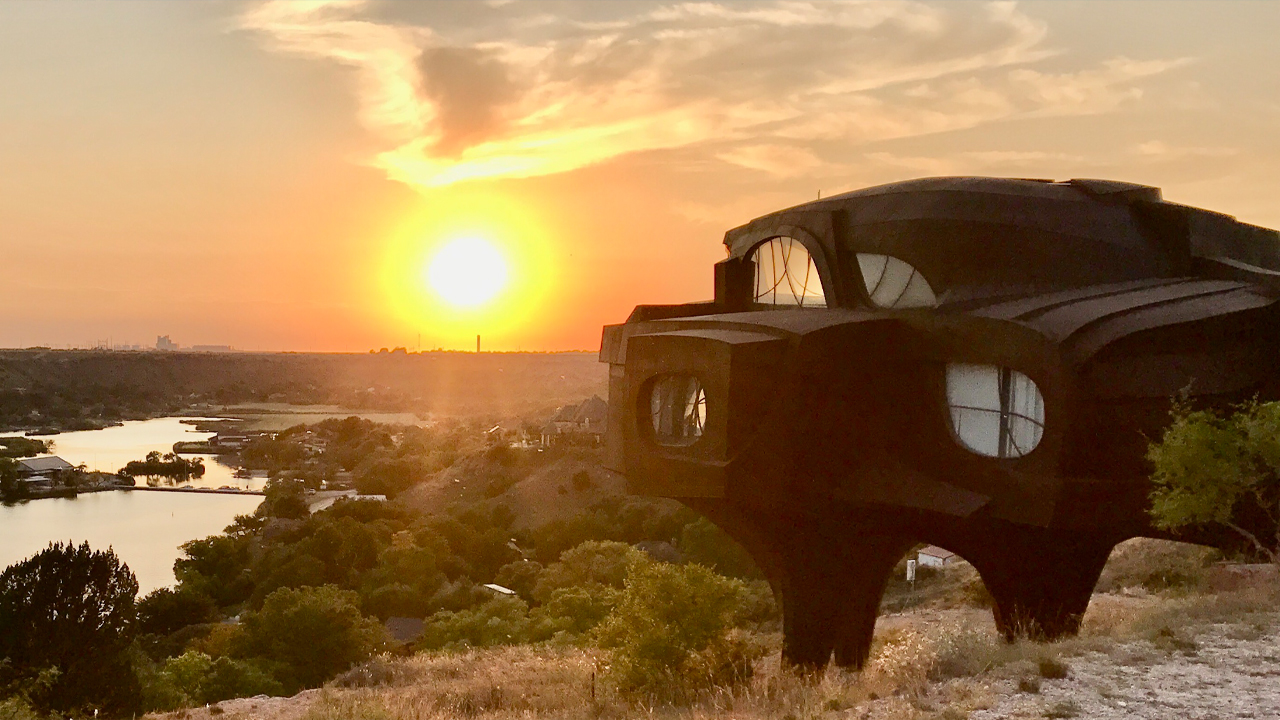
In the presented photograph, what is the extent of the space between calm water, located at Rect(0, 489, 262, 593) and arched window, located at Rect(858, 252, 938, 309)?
233 ft

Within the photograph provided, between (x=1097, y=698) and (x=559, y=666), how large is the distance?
65.3ft

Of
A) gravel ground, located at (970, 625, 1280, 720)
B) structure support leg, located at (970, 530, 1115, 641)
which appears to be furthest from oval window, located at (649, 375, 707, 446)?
gravel ground, located at (970, 625, 1280, 720)

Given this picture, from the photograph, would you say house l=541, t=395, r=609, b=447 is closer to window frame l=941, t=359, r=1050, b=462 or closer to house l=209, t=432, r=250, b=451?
house l=209, t=432, r=250, b=451

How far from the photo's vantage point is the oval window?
941 inches

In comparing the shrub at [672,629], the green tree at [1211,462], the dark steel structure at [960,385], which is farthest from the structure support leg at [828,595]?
the green tree at [1211,462]

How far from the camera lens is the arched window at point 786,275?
86.8 feet

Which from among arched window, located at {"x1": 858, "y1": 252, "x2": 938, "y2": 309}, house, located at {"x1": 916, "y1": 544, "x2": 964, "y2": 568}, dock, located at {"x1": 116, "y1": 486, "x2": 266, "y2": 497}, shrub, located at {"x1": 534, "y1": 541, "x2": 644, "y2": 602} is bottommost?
dock, located at {"x1": 116, "y1": 486, "x2": 266, "y2": 497}

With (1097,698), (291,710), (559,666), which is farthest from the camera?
(559,666)

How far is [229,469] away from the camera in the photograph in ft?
539

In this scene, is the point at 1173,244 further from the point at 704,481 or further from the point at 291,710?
the point at 291,710

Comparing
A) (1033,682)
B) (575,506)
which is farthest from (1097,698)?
(575,506)

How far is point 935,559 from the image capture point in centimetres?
5456

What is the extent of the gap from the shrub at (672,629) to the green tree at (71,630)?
2547 centimetres

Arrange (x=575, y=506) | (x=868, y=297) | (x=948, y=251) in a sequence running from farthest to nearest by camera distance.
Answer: (x=575, y=506) < (x=868, y=297) < (x=948, y=251)
